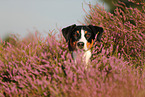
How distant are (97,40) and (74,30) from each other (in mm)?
632

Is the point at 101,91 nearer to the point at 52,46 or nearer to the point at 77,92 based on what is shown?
the point at 77,92

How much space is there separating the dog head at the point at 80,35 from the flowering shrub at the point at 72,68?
248 millimetres

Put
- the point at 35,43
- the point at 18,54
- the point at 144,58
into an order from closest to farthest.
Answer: the point at 18,54 < the point at 35,43 < the point at 144,58

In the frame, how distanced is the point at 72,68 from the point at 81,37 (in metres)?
0.94

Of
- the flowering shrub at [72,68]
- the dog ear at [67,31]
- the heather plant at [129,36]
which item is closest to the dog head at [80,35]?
the dog ear at [67,31]

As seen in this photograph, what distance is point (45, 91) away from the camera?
359cm

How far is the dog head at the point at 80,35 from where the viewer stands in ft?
14.1

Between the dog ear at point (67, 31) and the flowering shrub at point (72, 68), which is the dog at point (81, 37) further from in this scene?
the flowering shrub at point (72, 68)

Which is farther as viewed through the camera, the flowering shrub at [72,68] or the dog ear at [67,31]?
the dog ear at [67,31]

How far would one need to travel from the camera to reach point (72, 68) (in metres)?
3.79

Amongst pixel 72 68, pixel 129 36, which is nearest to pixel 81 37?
pixel 72 68

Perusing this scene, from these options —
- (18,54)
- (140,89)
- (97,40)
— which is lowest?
(140,89)

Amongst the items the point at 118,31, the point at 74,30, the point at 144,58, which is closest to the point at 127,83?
the point at 74,30

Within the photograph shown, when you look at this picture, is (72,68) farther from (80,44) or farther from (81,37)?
(81,37)
